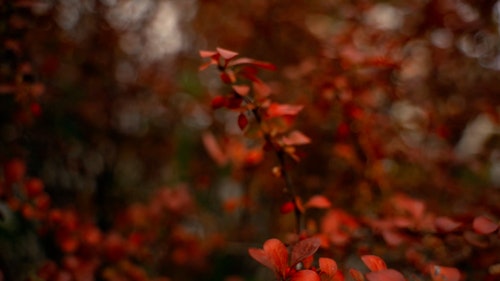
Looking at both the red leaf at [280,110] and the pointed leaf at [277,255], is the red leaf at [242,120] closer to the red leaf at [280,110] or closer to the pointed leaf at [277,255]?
the red leaf at [280,110]

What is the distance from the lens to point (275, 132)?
1.14 m

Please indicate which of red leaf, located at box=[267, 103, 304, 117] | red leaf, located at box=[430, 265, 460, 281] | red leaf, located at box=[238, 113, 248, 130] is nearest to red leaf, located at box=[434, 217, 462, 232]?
red leaf, located at box=[430, 265, 460, 281]

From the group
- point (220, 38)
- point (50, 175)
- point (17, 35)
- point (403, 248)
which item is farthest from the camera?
point (220, 38)

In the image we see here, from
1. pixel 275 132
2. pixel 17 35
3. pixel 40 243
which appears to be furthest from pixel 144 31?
pixel 275 132

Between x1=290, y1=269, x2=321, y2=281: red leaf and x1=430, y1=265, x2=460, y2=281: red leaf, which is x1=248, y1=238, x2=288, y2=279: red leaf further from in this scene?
x1=430, y1=265, x2=460, y2=281: red leaf

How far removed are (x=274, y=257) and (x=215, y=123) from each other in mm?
2057

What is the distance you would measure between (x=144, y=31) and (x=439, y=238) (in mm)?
2091

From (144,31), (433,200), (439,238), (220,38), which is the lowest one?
(439,238)

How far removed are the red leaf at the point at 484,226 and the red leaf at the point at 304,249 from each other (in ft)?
1.50

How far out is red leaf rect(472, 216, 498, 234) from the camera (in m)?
1.04

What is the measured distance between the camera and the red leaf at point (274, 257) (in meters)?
0.91

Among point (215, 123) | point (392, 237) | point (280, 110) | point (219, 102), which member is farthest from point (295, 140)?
point (215, 123)

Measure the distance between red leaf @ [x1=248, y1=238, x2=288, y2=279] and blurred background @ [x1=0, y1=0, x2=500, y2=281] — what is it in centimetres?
76

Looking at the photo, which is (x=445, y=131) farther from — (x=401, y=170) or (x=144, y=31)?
(x=144, y=31)
